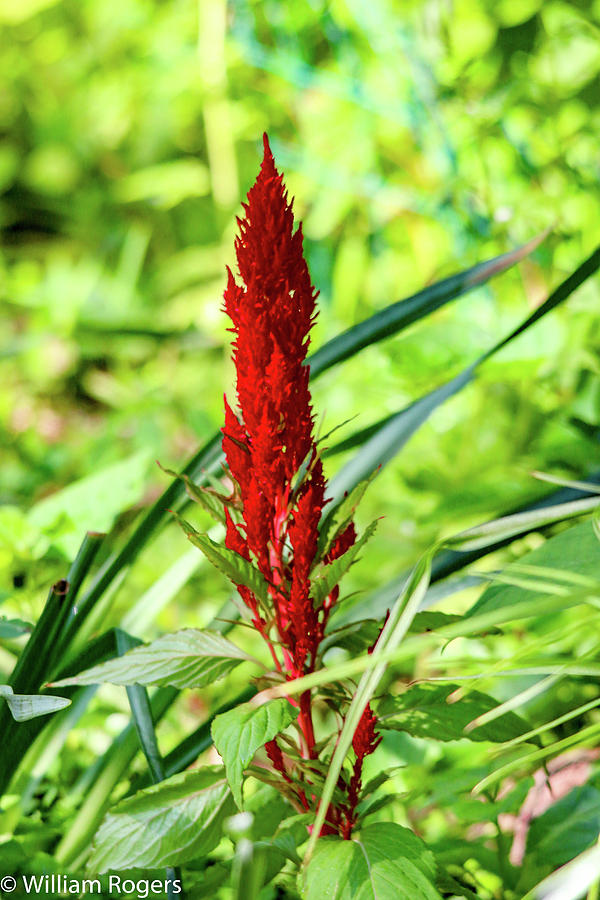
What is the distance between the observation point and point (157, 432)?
1.68 metres

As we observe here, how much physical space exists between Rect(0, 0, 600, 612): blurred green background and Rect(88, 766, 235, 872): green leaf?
0.39 meters

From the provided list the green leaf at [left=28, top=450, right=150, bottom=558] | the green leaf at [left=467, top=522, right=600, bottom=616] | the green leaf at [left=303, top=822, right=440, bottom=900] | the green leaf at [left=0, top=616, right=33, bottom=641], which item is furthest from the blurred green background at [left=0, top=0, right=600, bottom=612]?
the green leaf at [left=303, top=822, right=440, bottom=900]

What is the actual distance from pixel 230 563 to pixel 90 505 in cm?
46

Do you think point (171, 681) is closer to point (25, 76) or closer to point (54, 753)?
point (54, 753)

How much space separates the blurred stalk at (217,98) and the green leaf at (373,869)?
1.70 metres

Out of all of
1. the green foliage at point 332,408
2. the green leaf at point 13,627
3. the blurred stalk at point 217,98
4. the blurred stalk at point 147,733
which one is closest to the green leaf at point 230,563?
the green foliage at point 332,408

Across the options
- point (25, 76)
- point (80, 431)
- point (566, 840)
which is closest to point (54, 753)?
point (566, 840)

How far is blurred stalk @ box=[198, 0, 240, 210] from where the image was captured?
5.80 feet

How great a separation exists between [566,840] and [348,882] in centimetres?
28

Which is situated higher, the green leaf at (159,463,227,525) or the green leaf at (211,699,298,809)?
the green leaf at (159,463,227,525)

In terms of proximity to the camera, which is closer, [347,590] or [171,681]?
[171,681]

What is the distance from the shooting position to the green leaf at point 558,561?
537mm

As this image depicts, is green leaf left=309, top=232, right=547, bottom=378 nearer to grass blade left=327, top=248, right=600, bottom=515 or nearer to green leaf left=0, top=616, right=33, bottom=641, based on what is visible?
grass blade left=327, top=248, right=600, bottom=515

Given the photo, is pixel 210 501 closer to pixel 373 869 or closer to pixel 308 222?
pixel 373 869
